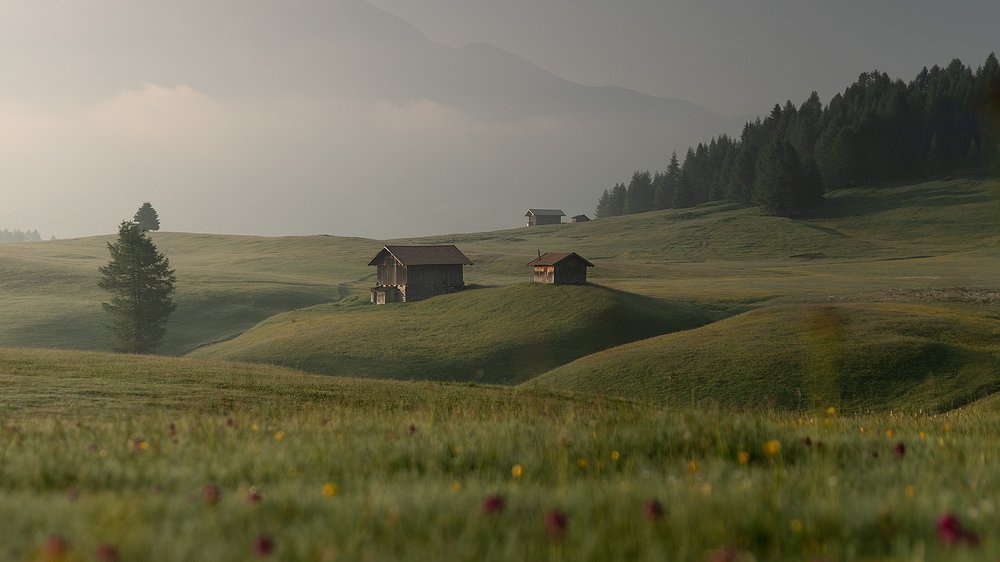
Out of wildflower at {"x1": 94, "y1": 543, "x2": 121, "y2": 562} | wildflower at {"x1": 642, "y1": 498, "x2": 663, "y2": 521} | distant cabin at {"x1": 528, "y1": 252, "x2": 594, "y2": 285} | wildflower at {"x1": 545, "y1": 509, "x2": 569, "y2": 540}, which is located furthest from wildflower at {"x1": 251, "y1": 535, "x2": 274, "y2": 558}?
distant cabin at {"x1": 528, "y1": 252, "x2": 594, "y2": 285}

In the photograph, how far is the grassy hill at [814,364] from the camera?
39.4 meters

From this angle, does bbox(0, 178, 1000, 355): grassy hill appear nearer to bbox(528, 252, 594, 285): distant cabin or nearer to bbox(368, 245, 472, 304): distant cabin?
bbox(368, 245, 472, 304): distant cabin

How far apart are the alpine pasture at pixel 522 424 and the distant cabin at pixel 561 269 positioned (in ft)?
15.0

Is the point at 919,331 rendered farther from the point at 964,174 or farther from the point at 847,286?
the point at 964,174

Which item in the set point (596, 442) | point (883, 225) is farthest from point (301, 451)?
point (883, 225)

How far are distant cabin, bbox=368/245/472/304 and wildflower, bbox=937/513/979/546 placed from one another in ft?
279

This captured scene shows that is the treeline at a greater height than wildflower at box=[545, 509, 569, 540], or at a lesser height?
greater

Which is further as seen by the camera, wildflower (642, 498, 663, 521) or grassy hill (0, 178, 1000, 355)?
grassy hill (0, 178, 1000, 355)

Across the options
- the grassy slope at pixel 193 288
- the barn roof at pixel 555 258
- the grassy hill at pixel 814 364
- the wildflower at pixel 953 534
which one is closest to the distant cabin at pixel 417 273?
the barn roof at pixel 555 258

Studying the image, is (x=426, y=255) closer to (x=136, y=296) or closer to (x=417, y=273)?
(x=417, y=273)

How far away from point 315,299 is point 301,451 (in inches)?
3724

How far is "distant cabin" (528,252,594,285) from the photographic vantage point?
3172 inches

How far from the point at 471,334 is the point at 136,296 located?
35633 millimetres

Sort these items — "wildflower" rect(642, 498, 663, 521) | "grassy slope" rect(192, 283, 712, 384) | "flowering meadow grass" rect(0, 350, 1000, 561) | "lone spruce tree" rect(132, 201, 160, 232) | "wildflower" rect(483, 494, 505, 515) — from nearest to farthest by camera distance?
1. "flowering meadow grass" rect(0, 350, 1000, 561)
2. "wildflower" rect(642, 498, 663, 521)
3. "wildflower" rect(483, 494, 505, 515)
4. "grassy slope" rect(192, 283, 712, 384)
5. "lone spruce tree" rect(132, 201, 160, 232)
